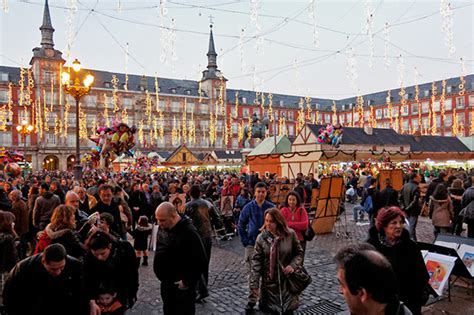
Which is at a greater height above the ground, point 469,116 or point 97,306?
point 469,116

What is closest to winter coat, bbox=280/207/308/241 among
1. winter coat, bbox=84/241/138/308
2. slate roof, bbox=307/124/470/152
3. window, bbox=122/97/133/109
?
winter coat, bbox=84/241/138/308

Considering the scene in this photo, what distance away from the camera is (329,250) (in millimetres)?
7688

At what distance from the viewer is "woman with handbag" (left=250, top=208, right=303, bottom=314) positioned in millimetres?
3746

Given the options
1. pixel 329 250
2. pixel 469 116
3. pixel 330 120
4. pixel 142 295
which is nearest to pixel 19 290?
pixel 142 295

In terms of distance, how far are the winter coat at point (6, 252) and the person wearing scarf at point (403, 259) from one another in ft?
13.9

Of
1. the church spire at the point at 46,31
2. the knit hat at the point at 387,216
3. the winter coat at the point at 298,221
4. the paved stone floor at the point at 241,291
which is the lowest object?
the paved stone floor at the point at 241,291

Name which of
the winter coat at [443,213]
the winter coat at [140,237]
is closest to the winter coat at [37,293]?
the winter coat at [140,237]

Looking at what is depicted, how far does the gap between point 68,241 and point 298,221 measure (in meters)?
2.74

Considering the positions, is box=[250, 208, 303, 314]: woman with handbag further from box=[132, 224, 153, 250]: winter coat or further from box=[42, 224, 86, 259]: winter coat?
box=[132, 224, 153, 250]: winter coat

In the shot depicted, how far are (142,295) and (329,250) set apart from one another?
4119mm

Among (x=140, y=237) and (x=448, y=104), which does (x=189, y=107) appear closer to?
(x=448, y=104)

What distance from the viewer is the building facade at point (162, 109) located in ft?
152

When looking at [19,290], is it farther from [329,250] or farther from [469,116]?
[469,116]

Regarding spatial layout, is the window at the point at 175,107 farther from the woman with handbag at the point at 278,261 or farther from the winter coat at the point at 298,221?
the woman with handbag at the point at 278,261
